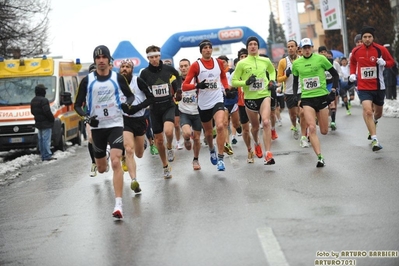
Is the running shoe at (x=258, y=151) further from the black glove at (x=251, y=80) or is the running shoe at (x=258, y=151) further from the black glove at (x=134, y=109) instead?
the black glove at (x=134, y=109)

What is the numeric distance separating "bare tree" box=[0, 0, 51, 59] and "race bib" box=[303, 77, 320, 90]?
55.2 feet

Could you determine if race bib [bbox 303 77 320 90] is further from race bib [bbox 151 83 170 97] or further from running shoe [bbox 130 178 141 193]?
running shoe [bbox 130 178 141 193]

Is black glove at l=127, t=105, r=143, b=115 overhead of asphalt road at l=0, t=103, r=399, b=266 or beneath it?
overhead

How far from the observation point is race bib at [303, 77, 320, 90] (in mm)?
13742

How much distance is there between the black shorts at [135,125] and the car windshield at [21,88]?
38.9 ft

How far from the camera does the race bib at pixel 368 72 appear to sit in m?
14.8

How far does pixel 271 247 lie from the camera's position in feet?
23.5

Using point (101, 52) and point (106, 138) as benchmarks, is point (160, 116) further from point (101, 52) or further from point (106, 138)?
point (101, 52)

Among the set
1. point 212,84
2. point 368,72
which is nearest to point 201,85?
point 212,84

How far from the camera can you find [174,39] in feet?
152

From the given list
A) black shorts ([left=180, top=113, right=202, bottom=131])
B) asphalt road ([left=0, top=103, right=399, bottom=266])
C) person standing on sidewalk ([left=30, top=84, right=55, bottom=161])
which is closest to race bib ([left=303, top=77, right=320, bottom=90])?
asphalt road ([left=0, top=103, right=399, bottom=266])

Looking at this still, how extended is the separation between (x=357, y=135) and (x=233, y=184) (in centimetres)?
759

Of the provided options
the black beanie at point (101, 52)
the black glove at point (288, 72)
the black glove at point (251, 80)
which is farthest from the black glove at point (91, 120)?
the black glove at point (288, 72)

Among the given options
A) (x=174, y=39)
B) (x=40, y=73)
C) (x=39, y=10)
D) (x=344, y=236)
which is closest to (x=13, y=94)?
(x=40, y=73)
